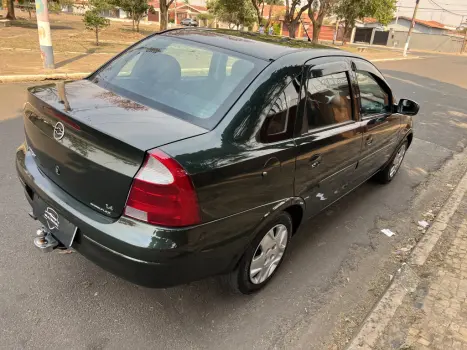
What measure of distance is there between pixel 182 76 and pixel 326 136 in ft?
3.96

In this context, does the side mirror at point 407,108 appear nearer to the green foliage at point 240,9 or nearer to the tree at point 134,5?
the tree at point 134,5

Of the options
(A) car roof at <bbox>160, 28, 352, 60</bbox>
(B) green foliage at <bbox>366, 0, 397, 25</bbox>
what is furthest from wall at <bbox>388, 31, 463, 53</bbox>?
(A) car roof at <bbox>160, 28, 352, 60</bbox>

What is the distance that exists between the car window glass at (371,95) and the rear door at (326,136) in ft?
0.87

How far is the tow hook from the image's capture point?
246 centimetres

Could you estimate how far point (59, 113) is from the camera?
7.66ft

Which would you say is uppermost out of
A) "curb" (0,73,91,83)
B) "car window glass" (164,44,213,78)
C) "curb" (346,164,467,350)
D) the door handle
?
"car window glass" (164,44,213,78)

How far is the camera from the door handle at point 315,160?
2861mm

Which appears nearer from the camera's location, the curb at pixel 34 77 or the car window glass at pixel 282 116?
the car window glass at pixel 282 116

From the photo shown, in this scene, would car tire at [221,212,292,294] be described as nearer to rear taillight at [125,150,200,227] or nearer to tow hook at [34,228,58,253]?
rear taillight at [125,150,200,227]

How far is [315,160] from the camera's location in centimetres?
291

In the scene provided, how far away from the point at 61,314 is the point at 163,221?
112cm

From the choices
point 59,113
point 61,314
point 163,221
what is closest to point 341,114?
point 163,221

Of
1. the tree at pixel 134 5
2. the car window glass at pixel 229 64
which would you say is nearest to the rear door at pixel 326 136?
the car window glass at pixel 229 64

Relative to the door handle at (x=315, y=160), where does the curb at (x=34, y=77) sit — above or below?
below
